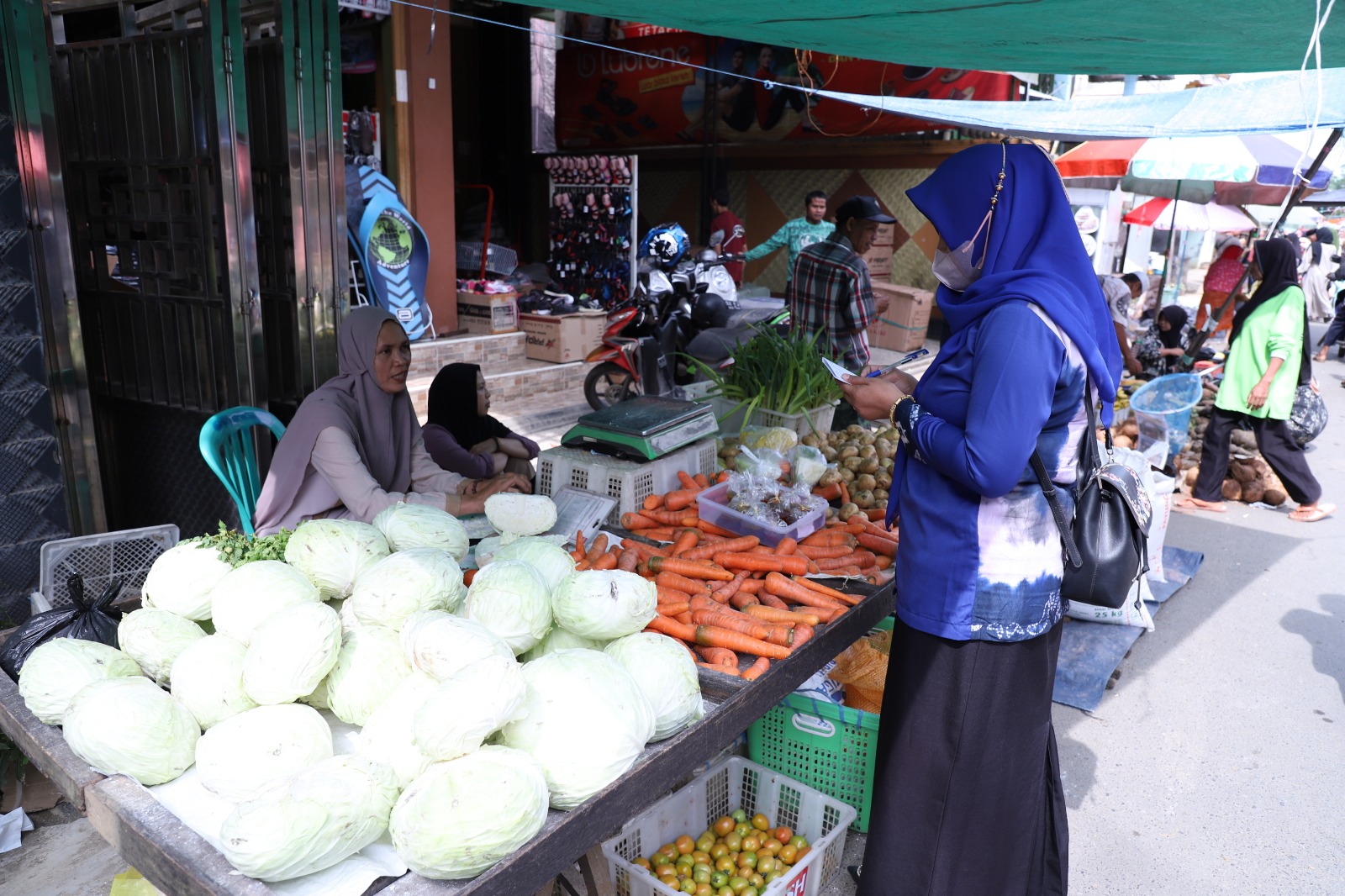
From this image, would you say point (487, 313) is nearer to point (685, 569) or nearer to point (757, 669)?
point (685, 569)

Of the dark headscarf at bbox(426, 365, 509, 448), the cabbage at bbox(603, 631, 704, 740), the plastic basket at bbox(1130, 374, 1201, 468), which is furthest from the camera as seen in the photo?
the plastic basket at bbox(1130, 374, 1201, 468)

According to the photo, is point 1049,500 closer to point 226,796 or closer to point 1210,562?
point 226,796

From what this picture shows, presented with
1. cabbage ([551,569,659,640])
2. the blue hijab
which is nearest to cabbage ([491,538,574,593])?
cabbage ([551,569,659,640])

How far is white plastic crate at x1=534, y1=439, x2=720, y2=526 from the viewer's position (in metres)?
3.12

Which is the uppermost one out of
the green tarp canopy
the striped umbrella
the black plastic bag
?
the green tarp canopy

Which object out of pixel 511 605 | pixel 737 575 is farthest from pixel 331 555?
pixel 737 575

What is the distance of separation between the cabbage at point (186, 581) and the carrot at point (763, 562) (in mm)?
1387

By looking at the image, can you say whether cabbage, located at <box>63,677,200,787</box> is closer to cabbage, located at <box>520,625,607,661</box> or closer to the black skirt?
cabbage, located at <box>520,625,607,661</box>

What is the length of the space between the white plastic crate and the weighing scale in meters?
0.04

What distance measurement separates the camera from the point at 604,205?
8867mm

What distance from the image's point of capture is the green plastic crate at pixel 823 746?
2.68 metres

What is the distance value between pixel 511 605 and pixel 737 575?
1.02 meters

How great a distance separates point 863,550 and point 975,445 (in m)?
1.10

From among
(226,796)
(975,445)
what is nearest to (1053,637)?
(975,445)
